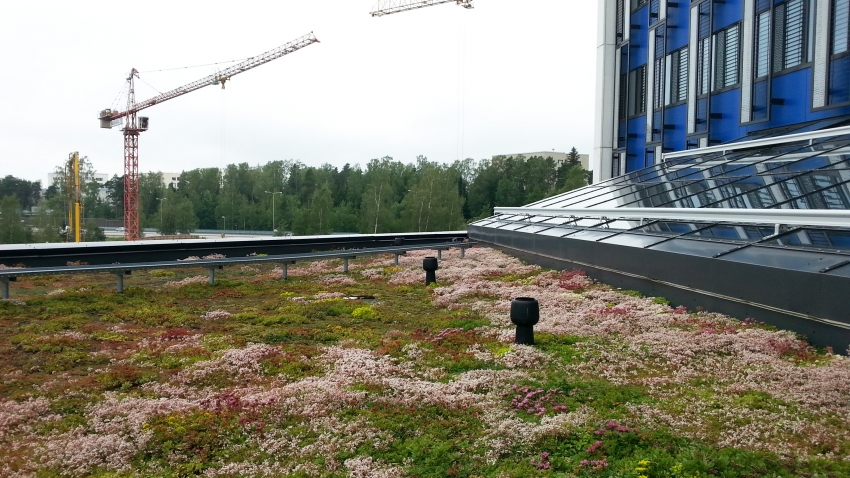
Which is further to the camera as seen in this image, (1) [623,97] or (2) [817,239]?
(1) [623,97]

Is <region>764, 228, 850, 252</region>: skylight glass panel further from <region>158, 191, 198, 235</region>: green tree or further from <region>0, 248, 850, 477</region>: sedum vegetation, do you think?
<region>158, 191, 198, 235</region>: green tree

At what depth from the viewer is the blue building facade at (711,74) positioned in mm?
16795

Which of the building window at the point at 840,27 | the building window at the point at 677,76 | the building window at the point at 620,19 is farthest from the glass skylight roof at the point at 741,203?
the building window at the point at 620,19

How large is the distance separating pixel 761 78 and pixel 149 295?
1933 centimetres

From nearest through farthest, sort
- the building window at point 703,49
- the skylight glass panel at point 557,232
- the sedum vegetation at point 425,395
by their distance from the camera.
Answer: the sedum vegetation at point 425,395 < the skylight glass panel at point 557,232 < the building window at point 703,49

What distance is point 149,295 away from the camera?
51.5 feet

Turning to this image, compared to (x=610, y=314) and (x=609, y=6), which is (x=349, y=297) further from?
(x=609, y=6)

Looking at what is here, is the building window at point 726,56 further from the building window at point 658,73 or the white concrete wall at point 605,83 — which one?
the white concrete wall at point 605,83

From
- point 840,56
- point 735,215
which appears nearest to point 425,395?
point 735,215

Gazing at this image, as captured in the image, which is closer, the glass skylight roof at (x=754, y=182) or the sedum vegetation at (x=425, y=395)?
the sedum vegetation at (x=425, y=395)

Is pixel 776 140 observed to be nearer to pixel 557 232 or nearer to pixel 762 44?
pixel 762 44

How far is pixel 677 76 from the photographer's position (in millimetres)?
26672

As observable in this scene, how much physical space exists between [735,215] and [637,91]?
74.1 ft

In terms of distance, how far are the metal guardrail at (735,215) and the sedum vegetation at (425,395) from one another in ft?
5.72
